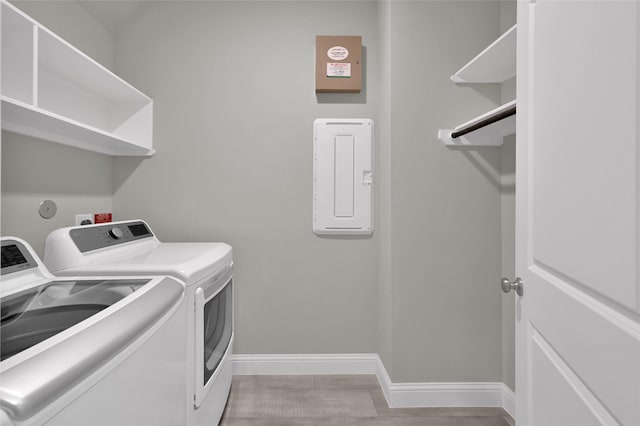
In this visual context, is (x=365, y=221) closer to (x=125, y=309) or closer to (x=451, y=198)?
(x=451, y=198)

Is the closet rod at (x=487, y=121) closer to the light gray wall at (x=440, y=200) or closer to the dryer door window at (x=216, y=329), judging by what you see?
the light gray wall at (x=440, y=200)

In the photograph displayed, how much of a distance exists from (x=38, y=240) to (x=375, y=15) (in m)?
2.34

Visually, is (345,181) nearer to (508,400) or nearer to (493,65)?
(493,65)

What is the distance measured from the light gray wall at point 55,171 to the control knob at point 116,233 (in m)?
0.29

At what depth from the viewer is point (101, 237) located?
161cm

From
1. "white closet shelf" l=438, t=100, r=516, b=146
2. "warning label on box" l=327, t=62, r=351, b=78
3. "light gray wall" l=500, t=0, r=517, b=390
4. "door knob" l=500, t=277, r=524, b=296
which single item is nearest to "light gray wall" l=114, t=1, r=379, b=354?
"warning label on box" l=327, t=62, r=351, b=78

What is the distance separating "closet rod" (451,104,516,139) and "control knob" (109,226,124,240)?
185cm

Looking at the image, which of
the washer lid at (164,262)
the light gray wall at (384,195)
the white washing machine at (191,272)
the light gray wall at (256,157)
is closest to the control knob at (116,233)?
the white washing machine at (191,272)

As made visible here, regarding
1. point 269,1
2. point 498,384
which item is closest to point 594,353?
point 498,384

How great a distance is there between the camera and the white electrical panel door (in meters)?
2.20

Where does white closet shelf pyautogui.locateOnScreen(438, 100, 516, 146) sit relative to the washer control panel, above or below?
above

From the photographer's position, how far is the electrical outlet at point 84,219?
1862 millimetres

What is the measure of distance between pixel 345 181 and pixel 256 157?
2.01 feet

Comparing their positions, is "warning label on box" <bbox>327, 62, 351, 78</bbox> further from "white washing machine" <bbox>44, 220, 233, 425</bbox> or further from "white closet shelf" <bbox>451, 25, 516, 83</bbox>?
"white washing machine" <bbox>44, 220, 233, 425</bbox>
